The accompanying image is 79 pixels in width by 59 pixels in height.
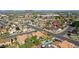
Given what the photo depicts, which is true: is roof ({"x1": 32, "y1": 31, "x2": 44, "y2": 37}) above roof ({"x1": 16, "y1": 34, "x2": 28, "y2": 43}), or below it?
above

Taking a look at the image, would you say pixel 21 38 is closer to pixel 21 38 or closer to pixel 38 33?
pixel 21 38

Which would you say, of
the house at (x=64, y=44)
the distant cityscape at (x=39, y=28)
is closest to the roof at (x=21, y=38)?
the distant cityscape at (x=39, y=28)

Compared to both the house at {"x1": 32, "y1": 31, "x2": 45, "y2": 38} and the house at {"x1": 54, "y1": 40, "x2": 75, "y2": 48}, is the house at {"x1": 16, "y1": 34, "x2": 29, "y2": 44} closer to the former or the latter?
the house at {"x1": 32, "y1": 31, "x2": 45, "y2": 38}

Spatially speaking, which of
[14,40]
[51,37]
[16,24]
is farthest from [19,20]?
[51,37]

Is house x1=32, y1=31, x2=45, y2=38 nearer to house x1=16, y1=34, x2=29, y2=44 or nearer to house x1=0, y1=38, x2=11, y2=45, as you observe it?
house x1=16, y1=34, x2=29, y2=44

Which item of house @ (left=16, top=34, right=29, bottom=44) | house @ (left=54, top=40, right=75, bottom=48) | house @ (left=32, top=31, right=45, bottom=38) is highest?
house @ (left=32, top=31, right=45, bottom=38)

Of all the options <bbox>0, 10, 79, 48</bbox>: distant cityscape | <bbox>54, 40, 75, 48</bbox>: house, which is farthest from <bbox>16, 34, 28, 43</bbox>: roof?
<bbox>54, 40, 75, 48</bbox>: house

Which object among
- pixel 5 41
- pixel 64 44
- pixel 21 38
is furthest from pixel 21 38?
pixel 64 44
